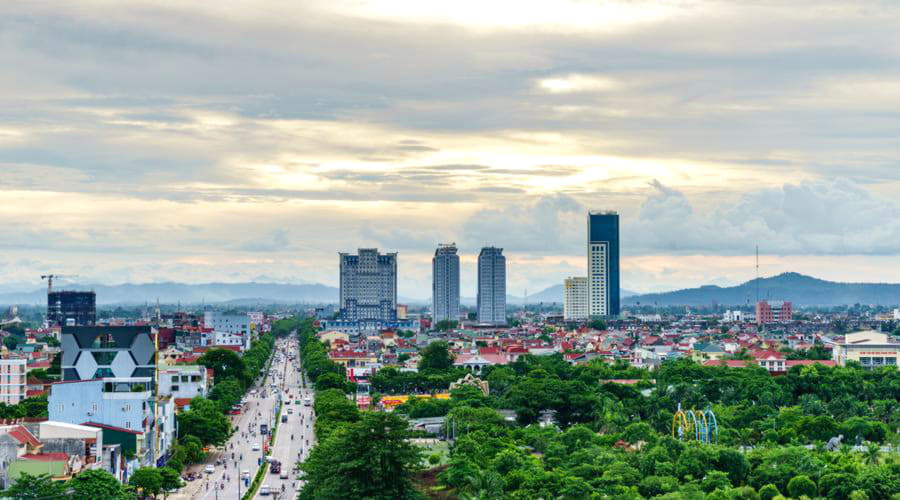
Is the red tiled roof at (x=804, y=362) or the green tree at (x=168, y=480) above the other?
the red tiled roof at (x=804, y=362)

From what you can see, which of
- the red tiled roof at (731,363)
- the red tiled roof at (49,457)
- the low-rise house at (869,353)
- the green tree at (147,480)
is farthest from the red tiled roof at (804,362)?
the red tiled roof at (49,457)

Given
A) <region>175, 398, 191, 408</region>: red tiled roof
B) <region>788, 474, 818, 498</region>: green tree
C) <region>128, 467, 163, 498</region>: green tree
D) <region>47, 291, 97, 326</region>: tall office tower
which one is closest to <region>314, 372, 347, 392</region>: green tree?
<region>175, 398, 191, 408</region>: red tiled roof

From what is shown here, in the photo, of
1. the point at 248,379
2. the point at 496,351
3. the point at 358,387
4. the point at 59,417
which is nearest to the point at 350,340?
the point at 496,351

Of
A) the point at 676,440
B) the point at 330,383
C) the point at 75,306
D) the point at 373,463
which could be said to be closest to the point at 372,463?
the point at 373,463

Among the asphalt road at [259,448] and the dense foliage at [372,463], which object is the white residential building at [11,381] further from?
the dense foliage at [372,463]

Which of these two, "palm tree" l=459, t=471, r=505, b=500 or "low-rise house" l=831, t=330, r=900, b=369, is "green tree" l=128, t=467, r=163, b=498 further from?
"low-rise house" l=831, t=330, r=900, b=369

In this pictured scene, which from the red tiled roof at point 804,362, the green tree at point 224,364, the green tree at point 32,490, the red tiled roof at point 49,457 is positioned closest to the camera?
the green tree at point 32,490

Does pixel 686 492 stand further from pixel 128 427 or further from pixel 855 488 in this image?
pixel 128 427
